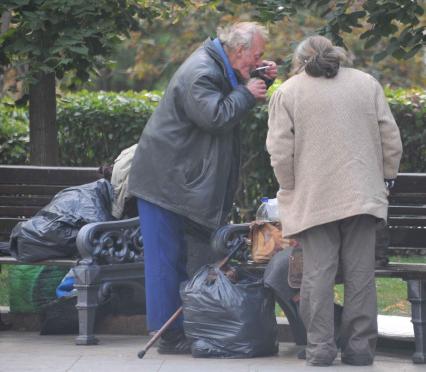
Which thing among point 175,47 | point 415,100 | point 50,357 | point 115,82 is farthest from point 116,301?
point 115,82

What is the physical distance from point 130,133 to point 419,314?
19.6ft

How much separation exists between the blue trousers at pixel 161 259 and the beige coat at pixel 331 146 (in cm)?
80

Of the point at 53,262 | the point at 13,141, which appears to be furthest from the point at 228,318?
the point at 13,141

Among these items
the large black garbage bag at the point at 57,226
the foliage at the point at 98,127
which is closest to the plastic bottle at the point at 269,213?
the large black garbage bag at the point at 57,226

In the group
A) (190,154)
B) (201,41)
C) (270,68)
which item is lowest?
(190,154)

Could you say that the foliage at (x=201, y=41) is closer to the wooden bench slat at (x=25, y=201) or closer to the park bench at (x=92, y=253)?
the wooden bench slat at (x=25, y=201)

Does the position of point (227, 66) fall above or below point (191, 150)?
above

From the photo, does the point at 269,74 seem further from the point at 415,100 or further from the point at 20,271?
the point at 415,100

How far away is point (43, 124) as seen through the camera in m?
10.2

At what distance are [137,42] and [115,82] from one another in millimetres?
8730

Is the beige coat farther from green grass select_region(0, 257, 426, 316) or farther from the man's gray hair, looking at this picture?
green grass select_region(0, 257, 426, 316)

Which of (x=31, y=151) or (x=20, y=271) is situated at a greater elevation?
(x=31, y=151)

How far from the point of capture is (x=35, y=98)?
33.3ft

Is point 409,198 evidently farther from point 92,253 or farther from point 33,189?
point 33,189
